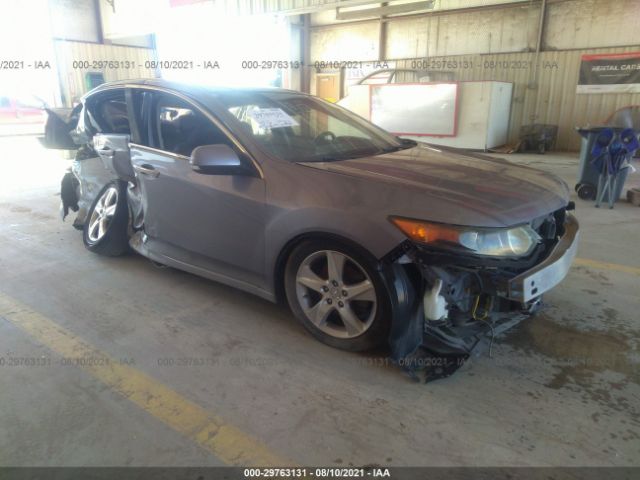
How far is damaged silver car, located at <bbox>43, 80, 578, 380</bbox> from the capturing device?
2.14 metres

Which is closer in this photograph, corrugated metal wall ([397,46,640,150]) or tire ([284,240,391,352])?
tire ([284,240,391,352])

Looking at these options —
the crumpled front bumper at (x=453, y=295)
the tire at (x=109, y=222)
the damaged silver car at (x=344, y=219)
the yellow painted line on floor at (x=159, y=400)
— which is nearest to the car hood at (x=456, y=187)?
the damaged silver car at (x=344, y=219)

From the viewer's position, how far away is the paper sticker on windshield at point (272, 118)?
288cm

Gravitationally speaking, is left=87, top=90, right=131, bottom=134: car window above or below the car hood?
above

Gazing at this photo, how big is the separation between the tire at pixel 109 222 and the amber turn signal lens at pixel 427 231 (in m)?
2.56

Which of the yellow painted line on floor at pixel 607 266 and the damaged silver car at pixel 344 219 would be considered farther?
the yellow painted line on floor at pixel 607 266

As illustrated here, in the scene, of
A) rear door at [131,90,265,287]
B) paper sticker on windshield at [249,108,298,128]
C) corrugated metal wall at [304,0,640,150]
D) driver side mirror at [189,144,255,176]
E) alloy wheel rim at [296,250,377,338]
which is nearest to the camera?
alloy wheel rim at [296,250,377,338]

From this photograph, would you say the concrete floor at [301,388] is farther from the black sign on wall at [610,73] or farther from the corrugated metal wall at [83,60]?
the corrugated metal wall at [83,60]

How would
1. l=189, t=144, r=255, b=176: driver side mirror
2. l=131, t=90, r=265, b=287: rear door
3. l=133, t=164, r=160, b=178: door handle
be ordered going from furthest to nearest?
l=133, t=164, r=160, b=178: door handle
l=131, t=90, r=265, b=287: rear door
l=189, t=144, r=255, b=176: driver side mirror

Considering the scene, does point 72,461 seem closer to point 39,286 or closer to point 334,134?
point 39,286

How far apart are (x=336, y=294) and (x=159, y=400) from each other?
1.01 m

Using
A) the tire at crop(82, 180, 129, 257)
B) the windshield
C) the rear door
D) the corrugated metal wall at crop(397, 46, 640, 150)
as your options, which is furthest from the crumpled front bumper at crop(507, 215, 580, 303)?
the corrugated metal wall at crop(397, 46, 640, 150)

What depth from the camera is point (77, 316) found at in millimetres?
2965

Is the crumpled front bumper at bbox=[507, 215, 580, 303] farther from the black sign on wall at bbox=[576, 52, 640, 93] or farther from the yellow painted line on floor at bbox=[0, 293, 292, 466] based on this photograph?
the black sign on wall at bbox=[576, 52, 640, 93]
